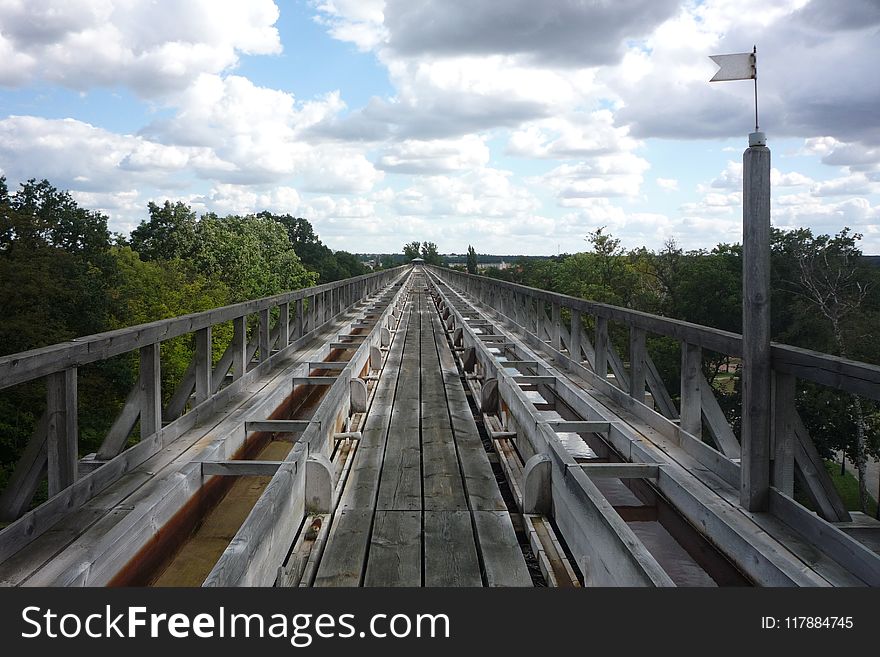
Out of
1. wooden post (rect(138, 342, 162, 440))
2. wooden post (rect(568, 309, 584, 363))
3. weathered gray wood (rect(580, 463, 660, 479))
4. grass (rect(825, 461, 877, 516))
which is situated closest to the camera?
weathered gray wood (rect(580, 463, 660, 479))

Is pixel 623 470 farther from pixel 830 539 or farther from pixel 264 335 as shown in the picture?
pixel 264 335

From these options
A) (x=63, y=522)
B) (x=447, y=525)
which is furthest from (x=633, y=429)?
(x=63, y=522)

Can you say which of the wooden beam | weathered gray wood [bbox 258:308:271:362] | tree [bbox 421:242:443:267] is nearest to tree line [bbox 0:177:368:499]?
weathered gray wood [bbox 258:308:271:362]

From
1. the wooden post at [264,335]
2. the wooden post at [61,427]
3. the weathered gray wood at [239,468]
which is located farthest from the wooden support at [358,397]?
the wooden post at [61,427]

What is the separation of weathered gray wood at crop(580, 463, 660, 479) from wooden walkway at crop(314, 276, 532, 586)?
1.85 ft

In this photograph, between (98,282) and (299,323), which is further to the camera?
(98,282)

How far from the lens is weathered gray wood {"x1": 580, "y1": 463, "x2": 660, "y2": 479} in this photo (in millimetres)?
3950

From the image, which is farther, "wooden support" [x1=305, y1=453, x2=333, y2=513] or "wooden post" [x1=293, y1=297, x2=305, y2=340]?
"wooden post" [x1=293, y1=297, x2=305, y2=340]

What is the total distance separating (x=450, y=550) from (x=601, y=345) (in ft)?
12.9

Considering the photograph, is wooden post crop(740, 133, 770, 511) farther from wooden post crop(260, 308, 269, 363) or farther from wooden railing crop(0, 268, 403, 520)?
wooden post crop(260, 308, 269, 363)

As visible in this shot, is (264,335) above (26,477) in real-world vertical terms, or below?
above

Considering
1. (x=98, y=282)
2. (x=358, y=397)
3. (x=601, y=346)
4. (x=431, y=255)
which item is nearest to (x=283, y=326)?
(x=358, y=397)

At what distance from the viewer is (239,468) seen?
402cm
